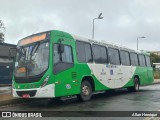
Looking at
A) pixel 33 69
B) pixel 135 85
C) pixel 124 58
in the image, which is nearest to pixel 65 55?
pixel 33 69

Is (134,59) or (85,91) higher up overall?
(134,59)

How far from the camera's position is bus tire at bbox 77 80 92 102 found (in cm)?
1334

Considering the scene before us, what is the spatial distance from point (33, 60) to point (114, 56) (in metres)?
6.43

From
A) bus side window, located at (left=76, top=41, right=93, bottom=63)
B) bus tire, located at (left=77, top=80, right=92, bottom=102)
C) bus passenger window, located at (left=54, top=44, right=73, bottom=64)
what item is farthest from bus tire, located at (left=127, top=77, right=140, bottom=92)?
bus passenger window, located at (left=54, top=44, right=73, bottom=64)

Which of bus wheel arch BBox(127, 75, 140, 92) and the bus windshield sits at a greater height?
the bus windshield

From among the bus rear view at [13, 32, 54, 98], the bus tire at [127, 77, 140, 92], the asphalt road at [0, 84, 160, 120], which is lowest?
the asphalt road at [0, 84, 160, 120]

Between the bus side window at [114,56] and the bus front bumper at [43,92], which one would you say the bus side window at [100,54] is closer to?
the bus side window at [114,56]

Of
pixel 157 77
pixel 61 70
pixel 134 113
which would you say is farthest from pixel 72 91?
pixel 157 77

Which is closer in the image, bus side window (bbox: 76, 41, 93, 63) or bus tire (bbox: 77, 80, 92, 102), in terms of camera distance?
bus tire (bbox: 77, 80, 92, 102)

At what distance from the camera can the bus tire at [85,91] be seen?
43.8 ft

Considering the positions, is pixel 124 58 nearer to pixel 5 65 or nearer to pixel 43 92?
pixel 43 92

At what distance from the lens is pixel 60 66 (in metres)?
12.0

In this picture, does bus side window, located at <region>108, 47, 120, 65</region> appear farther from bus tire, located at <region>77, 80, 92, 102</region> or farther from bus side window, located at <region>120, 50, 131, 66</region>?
bus tire, located at <region>77, 80, 92, 102</region>

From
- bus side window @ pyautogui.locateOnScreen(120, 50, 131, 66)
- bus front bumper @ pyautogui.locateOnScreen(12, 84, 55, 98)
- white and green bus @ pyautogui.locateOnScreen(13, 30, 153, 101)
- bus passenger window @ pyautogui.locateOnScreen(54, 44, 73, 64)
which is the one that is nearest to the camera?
bus front bumper @ pyautogui.locateOnScreen(12, 84, 55, 98)
